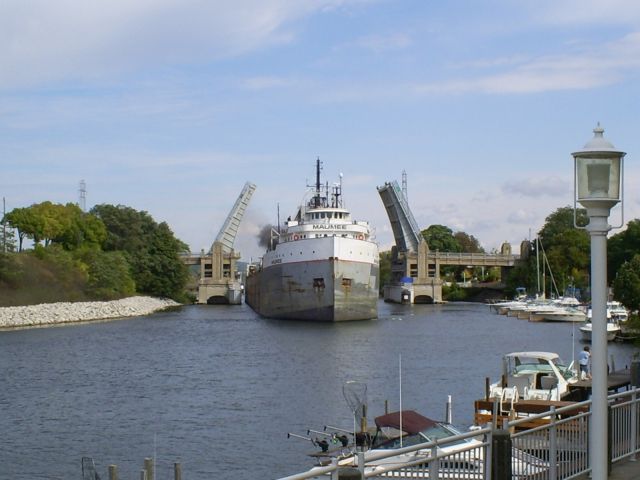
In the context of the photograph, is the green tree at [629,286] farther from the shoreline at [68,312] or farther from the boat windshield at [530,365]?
the shoreline at [68,312]

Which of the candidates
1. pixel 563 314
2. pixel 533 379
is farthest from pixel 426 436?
pixel 563 314

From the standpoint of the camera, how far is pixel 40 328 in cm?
7338

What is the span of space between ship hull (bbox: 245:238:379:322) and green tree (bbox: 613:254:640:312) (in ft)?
66.7

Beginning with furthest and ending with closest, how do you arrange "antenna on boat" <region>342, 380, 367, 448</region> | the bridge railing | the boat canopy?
the bridge railing
"antenna on boat" <region>342, 380, 367, 448</region>
the boat canopy

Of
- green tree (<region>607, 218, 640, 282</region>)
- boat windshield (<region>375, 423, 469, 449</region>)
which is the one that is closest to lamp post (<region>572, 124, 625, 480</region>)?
boat windshield (<region>375, 423, 469, 449</region>)

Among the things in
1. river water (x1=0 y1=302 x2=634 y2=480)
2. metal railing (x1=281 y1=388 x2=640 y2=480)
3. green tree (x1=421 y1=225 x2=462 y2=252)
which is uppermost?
green tree (x1=421 y1=225 x2=462 y2=252)

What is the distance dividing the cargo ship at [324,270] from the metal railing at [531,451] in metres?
57.2

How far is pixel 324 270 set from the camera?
234 ft

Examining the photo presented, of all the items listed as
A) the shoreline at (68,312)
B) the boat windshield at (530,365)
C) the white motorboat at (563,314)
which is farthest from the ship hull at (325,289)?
the boat windshield at (530,365)

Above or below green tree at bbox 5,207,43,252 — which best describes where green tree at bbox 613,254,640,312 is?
below

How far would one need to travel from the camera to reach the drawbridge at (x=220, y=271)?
133250 millimetres

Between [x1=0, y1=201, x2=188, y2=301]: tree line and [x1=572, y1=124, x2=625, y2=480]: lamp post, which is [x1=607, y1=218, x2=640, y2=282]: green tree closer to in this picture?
[x1=0, y1=201, x2=188, y2=301]: tree line

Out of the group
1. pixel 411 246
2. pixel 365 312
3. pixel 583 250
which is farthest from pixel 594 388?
pixel 411 246

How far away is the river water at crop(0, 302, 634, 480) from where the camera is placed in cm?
2405
